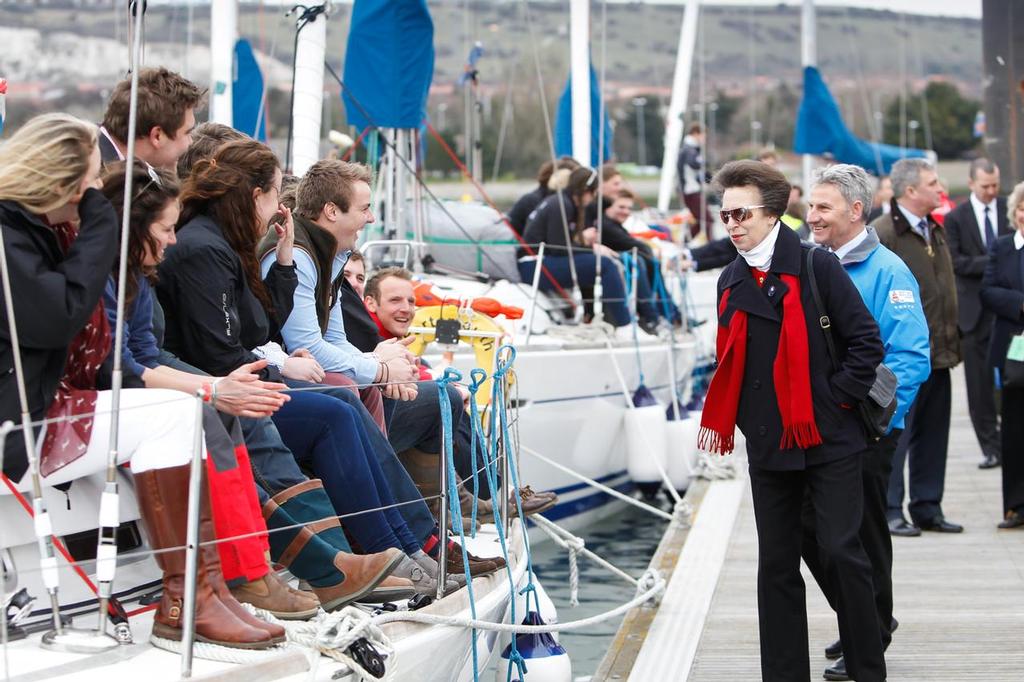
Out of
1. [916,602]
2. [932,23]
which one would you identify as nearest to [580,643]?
[916,602]

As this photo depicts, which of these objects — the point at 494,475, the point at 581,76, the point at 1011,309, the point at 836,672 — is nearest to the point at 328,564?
the point at 494,475

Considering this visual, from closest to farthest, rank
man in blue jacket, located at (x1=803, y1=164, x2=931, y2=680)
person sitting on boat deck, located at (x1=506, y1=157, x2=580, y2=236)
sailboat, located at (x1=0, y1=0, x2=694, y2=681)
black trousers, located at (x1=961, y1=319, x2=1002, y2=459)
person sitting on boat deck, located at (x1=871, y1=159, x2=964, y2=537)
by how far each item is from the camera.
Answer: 1. sailboat, located at (x1=0, y1=0, x2=694, y2=681)
2. man in blue jacket, located at (x1=803, y1=164, x2=931, y2=680)
3. person sitting on boat deck, located at (x1=871, y1=159, x2=964, y2=537)
4. black trousers, located at (x1=961, y1=319, x2=1002, y2=459)
5. person sitting on boat deck, located at (x1=506, y1=157, x2=580, y2=236)

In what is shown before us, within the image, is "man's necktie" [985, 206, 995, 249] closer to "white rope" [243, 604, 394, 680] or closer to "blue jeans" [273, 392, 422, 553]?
"blue jeans" [273, 392, 422, 553]

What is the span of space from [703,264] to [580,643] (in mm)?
2389

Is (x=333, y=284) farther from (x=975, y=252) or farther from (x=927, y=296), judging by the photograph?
(x=975, y=252)

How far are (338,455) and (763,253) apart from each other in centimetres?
138

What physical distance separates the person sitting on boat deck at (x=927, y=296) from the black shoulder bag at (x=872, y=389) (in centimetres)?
215

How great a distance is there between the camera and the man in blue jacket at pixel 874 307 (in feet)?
14.9

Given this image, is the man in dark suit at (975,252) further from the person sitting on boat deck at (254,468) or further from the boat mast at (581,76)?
the person sitting on boat deck at (254,468)

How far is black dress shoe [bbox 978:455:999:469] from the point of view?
30.7 feet

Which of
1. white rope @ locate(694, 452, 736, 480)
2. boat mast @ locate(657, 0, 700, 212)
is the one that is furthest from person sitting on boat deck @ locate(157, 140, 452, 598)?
boat mast @ locate(657, 0, 700, 212)

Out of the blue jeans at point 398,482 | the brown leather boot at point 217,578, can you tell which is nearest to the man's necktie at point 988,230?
the blue jeans at point 398,482

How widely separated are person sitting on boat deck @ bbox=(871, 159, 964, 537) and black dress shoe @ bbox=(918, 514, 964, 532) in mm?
184

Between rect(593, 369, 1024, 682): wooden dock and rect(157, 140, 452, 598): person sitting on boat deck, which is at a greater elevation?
rect(157, 140, 452, 598): person sitting on boat deck
